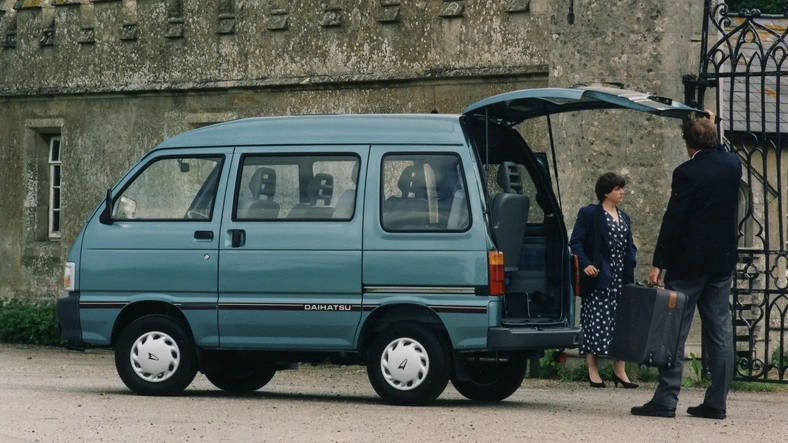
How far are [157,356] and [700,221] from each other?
4063mm

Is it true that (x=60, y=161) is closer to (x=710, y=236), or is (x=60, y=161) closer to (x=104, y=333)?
(x=104, y=333)

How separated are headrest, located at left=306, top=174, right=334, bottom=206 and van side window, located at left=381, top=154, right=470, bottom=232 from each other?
0.40m

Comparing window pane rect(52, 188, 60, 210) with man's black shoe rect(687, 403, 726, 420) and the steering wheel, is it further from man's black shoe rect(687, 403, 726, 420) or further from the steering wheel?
man's black shoe rect(687, 403, 726, 420)

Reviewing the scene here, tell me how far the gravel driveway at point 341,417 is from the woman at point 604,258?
55cm

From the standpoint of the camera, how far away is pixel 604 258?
11969 mm

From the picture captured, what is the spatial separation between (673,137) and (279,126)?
4350 millimetres

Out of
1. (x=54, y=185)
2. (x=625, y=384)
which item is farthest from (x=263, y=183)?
(x=54, y=185)

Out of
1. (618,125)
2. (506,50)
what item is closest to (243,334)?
(618,125)

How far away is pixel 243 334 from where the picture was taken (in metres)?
10.9

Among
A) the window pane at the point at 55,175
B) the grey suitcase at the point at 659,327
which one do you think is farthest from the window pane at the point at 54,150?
the grey suitcase at the point at 659,327

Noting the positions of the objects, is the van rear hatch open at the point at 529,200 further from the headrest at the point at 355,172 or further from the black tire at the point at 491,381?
the headrest at the point at 355,172

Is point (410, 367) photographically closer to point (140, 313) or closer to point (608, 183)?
point (140, 313)

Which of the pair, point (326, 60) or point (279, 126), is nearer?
point (279, 126)

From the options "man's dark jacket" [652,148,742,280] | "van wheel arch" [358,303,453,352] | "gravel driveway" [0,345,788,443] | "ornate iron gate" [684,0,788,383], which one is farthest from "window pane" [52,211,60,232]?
"man's dark jacket" [652,148,742,280]
